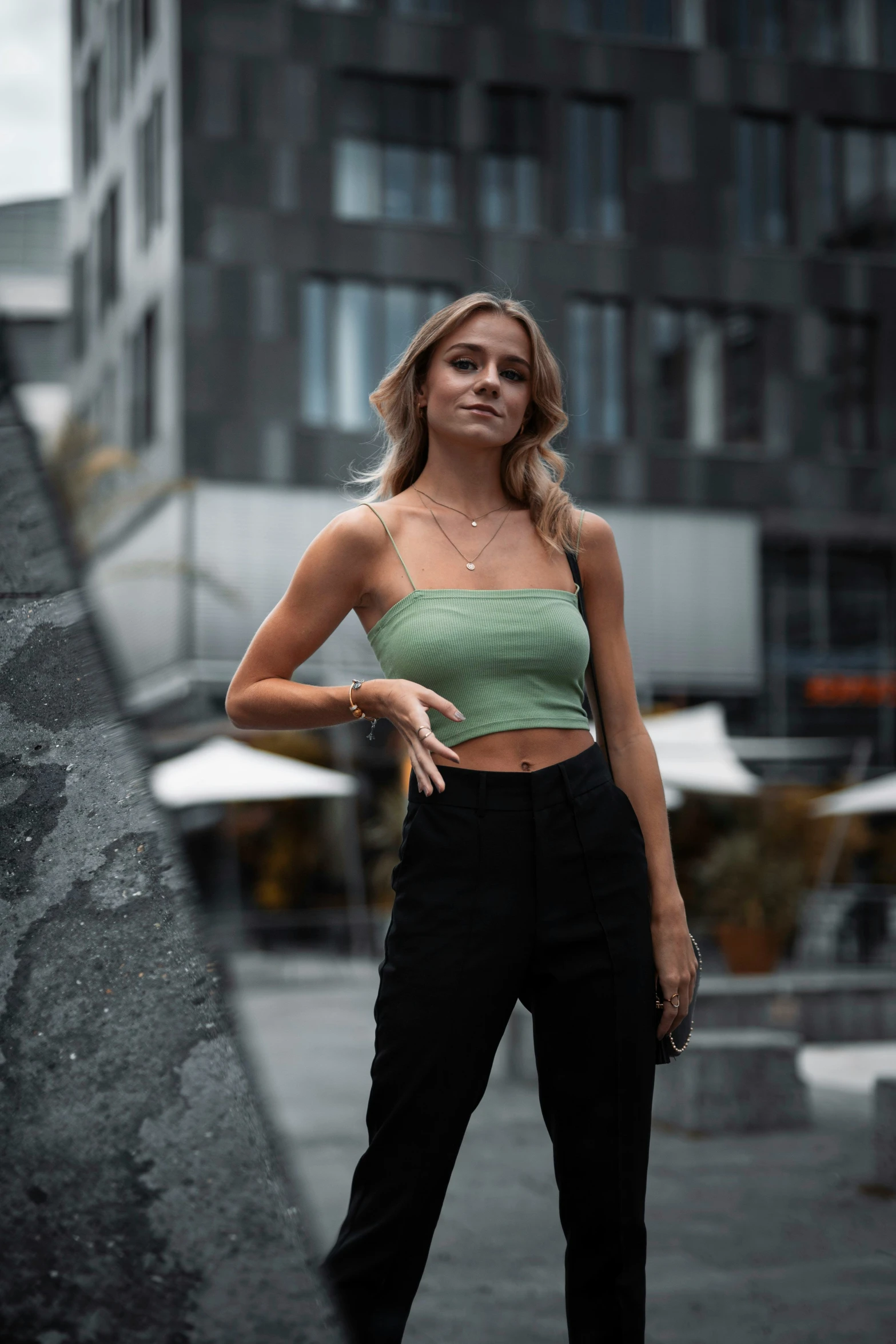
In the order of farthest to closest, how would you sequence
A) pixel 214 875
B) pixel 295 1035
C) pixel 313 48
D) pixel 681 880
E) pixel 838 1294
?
1. pixel 313 48
2. pixel 214 875
3. pixel 681 880
4. pixel 295 1035
5. pixel 838 1294

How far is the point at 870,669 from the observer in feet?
90.5

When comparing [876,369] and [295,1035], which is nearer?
[295,1035]

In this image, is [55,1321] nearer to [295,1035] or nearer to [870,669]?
[295,1035]

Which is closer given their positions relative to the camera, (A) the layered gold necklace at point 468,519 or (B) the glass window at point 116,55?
(A) the layered gold necklace at point 468,519

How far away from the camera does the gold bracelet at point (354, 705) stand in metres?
2.37

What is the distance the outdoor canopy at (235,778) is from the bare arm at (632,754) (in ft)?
46.2

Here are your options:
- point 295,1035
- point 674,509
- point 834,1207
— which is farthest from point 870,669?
point 834,1207

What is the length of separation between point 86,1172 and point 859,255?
28654mm

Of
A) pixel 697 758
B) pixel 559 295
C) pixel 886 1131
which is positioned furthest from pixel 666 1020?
pixel 559 295

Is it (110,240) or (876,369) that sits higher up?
(110,240)

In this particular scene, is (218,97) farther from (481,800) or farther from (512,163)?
(481,800)

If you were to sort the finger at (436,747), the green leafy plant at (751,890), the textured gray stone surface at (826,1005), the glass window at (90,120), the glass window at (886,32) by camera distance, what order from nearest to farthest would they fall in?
the finger at (436,747) → the textured gray stone surface at (826,1005) → the green leafy plant at (751,890) → the glass window at (886,32) → the glass window at (90,120)

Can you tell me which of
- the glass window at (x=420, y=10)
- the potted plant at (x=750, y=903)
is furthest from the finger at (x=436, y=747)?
the glass window at (x=420, y=10)

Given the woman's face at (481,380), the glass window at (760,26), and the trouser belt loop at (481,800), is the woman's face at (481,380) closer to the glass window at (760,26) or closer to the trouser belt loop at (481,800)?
the trouser belt loop at (481,800)
